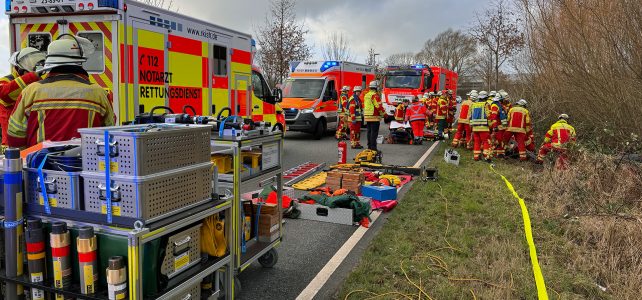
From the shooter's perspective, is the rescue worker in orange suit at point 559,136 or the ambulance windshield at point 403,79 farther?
the ambulance windshield at point 403,79

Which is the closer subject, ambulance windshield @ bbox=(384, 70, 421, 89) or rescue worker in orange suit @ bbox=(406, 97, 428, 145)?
rescue worker in orange suit @ bbox=(406, 97, 428, 145)

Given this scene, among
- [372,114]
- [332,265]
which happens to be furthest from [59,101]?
[372,114]

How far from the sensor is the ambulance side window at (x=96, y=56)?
6582 millimetres

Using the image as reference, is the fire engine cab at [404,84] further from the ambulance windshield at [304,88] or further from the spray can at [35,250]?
the spray can at [35,250]

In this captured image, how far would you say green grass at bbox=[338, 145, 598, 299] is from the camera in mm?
4176

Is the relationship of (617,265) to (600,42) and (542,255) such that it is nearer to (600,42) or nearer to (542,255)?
(542,255)

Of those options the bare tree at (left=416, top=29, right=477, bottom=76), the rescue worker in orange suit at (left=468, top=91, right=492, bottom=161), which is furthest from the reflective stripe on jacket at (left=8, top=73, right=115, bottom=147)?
the bare tree at (left=416, top=29, right=477, bottom=76)

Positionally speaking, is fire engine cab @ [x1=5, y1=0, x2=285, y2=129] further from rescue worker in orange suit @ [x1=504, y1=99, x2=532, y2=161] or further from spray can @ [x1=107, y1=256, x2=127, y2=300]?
rescue worker in orange suit @ [x1=504, y1=99, x2=532, y2=161]

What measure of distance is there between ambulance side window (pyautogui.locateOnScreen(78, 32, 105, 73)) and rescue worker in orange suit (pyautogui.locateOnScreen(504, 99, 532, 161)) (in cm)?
957

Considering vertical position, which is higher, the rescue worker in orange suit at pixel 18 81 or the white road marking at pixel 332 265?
the rescue worker in orange suit at pixel 18 81

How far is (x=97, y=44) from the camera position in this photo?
6629 mm

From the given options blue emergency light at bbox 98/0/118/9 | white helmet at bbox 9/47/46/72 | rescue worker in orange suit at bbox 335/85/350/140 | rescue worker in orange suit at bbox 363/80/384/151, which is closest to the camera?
white helmet at bbox 9/47/46/72

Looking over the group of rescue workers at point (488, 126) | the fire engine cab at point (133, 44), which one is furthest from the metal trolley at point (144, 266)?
the group of rescue workers at point (488, 126)

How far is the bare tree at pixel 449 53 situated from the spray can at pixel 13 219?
63524mm
